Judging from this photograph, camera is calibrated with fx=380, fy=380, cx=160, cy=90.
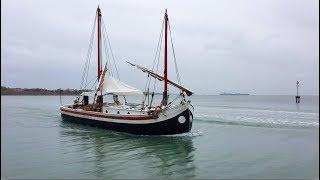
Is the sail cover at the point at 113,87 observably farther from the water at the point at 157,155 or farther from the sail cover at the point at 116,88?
the water at the point at 157,155

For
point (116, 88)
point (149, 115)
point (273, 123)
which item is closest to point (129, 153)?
point (149, 115)

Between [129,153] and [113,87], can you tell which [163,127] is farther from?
[113,87]

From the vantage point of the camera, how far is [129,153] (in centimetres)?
2573

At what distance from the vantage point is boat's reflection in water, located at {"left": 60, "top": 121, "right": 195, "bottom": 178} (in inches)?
798

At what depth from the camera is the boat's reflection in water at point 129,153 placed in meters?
20.3

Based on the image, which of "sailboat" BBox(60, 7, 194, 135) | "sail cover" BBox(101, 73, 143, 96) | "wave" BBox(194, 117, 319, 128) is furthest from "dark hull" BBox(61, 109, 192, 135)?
"wave" BBox(194, 117, 319, 128)

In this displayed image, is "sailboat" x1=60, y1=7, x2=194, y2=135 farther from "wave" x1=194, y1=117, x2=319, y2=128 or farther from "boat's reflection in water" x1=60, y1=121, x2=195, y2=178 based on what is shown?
"wave" x1=194, y1=117, x2=319, y2=128

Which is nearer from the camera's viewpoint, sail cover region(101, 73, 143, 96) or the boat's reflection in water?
the boat's reflection in water

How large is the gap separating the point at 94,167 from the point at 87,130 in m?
17.5

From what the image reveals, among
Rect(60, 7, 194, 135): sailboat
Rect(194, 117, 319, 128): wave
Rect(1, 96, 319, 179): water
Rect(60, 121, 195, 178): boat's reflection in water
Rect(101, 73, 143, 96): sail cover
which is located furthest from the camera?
Rect(194, 117, 319, 128): wave

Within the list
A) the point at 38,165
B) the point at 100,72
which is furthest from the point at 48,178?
the point at 100,72

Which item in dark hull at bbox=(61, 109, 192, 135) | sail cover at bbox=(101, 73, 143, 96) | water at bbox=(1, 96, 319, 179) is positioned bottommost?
water at bbox=(1, 96, 319, 179)

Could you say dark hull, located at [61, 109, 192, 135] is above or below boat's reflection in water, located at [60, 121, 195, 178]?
above

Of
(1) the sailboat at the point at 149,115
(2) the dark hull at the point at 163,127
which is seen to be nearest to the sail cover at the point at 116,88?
(1) the sailboat at the point at 149,115
